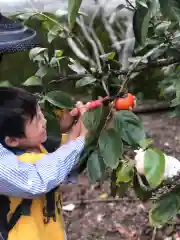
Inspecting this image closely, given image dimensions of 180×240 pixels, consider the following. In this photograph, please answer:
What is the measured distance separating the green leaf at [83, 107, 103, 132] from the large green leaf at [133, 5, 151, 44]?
0.22 metres

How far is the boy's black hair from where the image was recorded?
5.16 feet

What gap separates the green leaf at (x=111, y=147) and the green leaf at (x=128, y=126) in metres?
0.02

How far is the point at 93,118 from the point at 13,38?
30cm

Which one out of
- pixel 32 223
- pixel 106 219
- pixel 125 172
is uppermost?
pixel 125 172

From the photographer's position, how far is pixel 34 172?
1.53 meters

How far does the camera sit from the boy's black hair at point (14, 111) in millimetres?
1574

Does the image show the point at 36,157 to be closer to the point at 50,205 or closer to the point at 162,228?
the point at 50,205

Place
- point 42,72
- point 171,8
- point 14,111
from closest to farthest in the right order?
point 171,8 → point 14,111 → point 42,72

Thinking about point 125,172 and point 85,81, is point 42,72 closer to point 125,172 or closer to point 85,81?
point 85,81

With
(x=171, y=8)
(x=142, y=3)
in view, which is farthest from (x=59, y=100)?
(x=171, y=8)

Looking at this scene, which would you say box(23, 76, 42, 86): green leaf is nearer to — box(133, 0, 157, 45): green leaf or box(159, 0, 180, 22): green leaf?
box(133, 0, 157, 45): green leaf

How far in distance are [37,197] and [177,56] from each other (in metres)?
0.61

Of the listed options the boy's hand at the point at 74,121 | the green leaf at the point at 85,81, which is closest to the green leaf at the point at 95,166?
the boy's hand at the point at 74,121

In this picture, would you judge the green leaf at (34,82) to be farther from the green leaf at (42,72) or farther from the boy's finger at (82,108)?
the boy's finger at (82,108)
